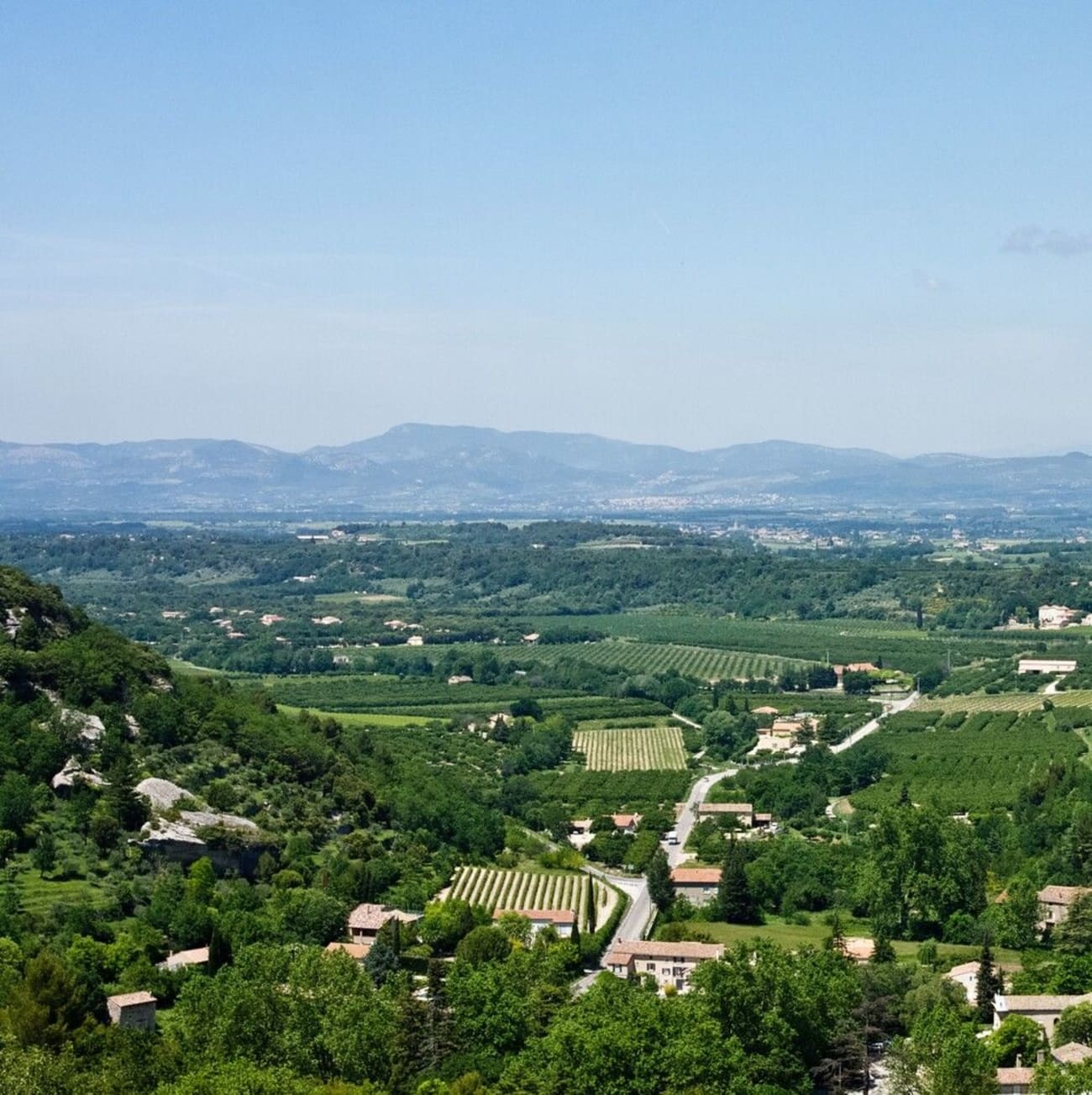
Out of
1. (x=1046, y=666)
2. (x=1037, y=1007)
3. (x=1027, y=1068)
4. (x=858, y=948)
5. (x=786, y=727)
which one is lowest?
(x=786, y=727)

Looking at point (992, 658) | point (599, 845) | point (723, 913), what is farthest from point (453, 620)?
point (723, 913)

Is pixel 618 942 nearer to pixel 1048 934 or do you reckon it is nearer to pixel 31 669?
pixel 1048 934

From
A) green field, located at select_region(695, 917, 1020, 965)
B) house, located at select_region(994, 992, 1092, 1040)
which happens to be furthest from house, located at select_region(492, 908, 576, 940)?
house, located at select_region(994, 992, 1092, 1040)

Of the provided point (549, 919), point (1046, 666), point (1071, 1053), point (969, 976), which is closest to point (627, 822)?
point (549, 919)

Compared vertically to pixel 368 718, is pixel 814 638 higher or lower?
higher

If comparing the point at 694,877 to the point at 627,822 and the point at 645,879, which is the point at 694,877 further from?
the point at 627,822

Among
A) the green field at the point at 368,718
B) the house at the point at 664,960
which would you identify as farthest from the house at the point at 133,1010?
the green field at the point at 368,718
